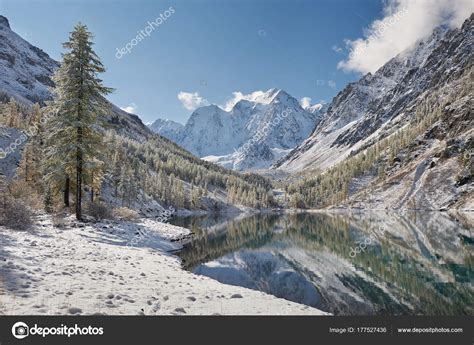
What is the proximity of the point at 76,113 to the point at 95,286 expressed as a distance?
25.1 meters

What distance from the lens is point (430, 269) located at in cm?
3219

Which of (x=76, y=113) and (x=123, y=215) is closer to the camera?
(x=76, y=113)

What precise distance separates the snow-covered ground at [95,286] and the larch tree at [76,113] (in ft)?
38.5

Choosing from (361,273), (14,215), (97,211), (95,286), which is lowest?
(361,273)

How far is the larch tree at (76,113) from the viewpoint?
33281 millimetres

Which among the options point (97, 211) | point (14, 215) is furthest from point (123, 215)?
point (14, 215)

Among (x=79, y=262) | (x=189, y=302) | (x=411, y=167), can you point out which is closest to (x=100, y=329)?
(x=189, y=302)

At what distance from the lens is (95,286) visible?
13.6 meters

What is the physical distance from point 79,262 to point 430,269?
102 ft

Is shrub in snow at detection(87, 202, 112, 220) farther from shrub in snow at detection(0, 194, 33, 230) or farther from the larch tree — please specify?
shrub in snow at detection(0, 194, 33, 230)

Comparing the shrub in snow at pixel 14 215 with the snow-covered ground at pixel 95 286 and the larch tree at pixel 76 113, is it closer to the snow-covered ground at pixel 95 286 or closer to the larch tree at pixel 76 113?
the snow-covered ground at pixel 95 286

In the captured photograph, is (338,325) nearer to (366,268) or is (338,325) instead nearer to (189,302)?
(189,302)

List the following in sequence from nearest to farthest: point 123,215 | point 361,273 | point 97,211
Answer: point 361,273 → point 97,211 → point 123,215

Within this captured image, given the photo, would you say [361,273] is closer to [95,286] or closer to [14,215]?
[95,286]
